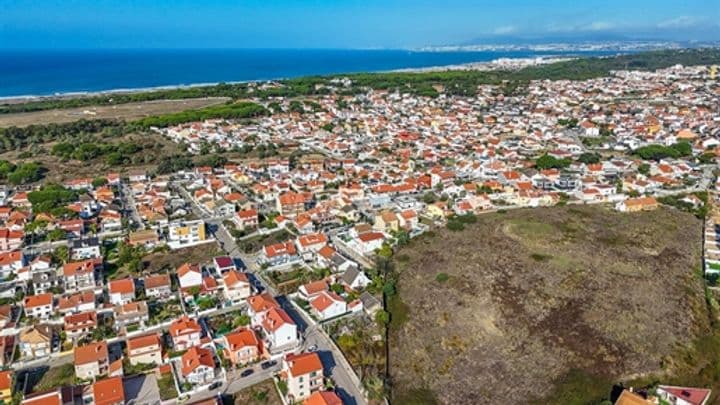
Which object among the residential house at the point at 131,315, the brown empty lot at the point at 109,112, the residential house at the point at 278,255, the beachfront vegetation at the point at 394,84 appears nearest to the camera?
the residential house at the point at 131,315

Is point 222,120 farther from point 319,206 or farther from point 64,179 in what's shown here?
point 319,206

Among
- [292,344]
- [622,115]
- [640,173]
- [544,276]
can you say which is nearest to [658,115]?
[622,115]

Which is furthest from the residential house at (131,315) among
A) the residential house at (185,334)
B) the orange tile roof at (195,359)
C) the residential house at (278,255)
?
the residential house at (278,255)

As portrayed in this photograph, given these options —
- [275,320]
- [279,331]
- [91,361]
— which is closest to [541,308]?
[279,331]

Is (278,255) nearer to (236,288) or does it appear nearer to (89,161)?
(236,288)

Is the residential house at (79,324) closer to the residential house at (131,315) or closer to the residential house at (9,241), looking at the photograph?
the residential house at (131,315)

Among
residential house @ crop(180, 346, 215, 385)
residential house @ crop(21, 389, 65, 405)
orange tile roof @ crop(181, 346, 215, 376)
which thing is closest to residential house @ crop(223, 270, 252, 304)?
orange tile roof @ crop(181, 346, 215, 376)
